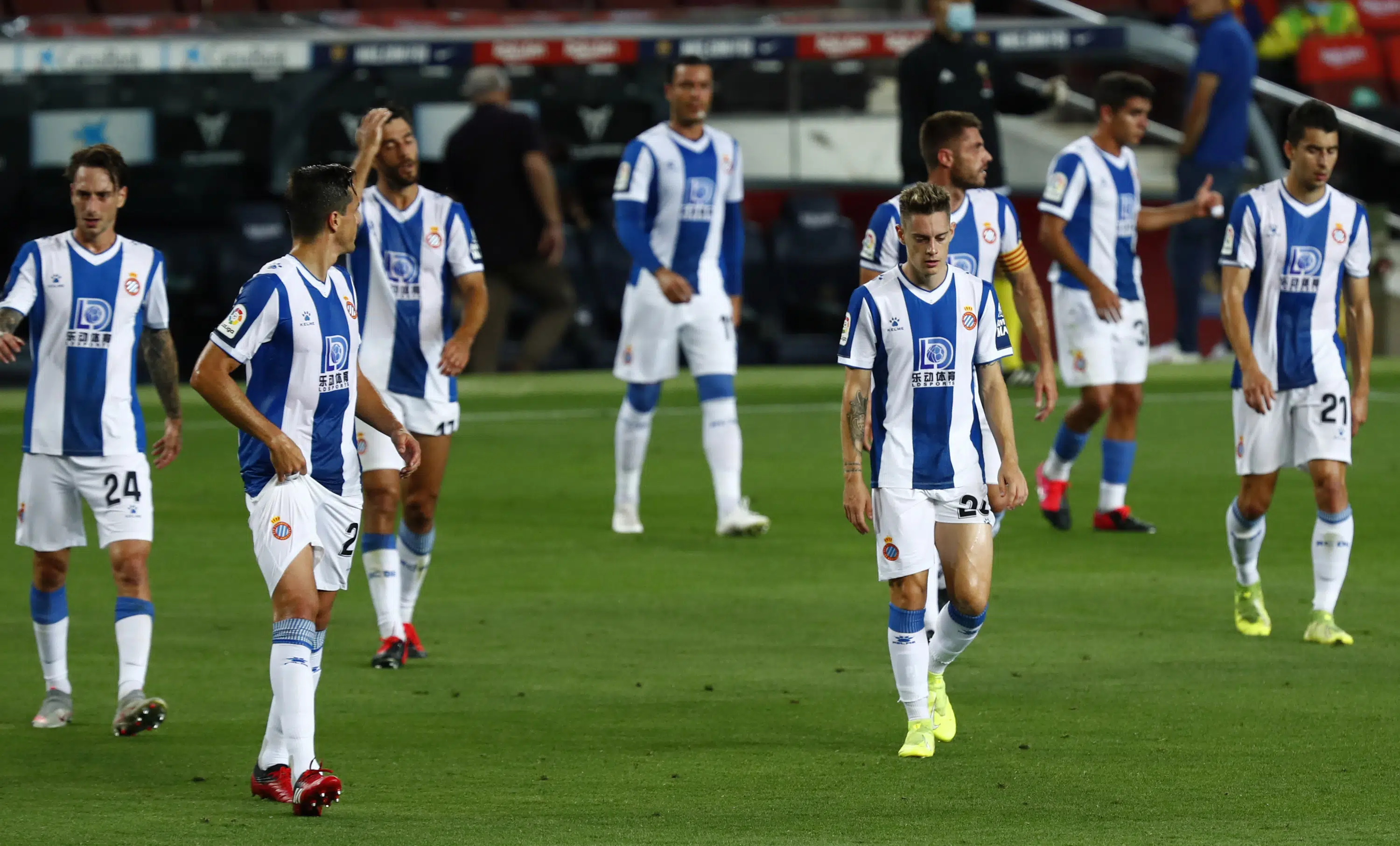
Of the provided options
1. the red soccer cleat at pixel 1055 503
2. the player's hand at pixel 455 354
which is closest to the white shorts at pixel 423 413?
the player's hand at pixel 455 354

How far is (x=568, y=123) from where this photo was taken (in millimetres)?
18391

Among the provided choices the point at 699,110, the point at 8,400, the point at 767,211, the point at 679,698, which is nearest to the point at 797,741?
the point at 679,698

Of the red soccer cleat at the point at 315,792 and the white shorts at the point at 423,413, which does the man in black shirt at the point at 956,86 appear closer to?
the white shorts at the point at 423,413

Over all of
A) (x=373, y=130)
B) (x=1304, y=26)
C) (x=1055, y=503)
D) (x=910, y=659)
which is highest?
(x=1304, y=26)

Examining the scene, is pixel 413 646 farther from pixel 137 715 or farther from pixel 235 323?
pixel 235 323

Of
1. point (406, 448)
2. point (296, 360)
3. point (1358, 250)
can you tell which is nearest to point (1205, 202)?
point (1358, 250)

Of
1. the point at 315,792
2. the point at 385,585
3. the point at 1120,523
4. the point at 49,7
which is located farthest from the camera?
the point at 49,7

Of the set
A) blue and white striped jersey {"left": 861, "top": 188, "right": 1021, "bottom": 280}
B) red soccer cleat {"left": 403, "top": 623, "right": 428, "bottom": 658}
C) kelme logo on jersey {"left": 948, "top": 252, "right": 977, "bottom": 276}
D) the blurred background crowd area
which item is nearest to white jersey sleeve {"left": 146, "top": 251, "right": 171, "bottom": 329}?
red soccer cleat {"left": 403, "top": 623, "right": 428, "bottom": 658}

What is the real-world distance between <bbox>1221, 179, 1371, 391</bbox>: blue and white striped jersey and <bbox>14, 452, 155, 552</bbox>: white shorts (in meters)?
4.02

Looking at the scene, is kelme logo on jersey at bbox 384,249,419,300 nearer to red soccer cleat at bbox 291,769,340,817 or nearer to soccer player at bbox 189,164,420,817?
soccer player at bbox 189,164,420,817

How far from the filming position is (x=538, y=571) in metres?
9.95

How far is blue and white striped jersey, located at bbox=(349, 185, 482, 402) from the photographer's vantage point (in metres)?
8.27

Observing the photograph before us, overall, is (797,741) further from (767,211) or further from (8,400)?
(767,211)

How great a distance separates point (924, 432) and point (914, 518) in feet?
0.88
